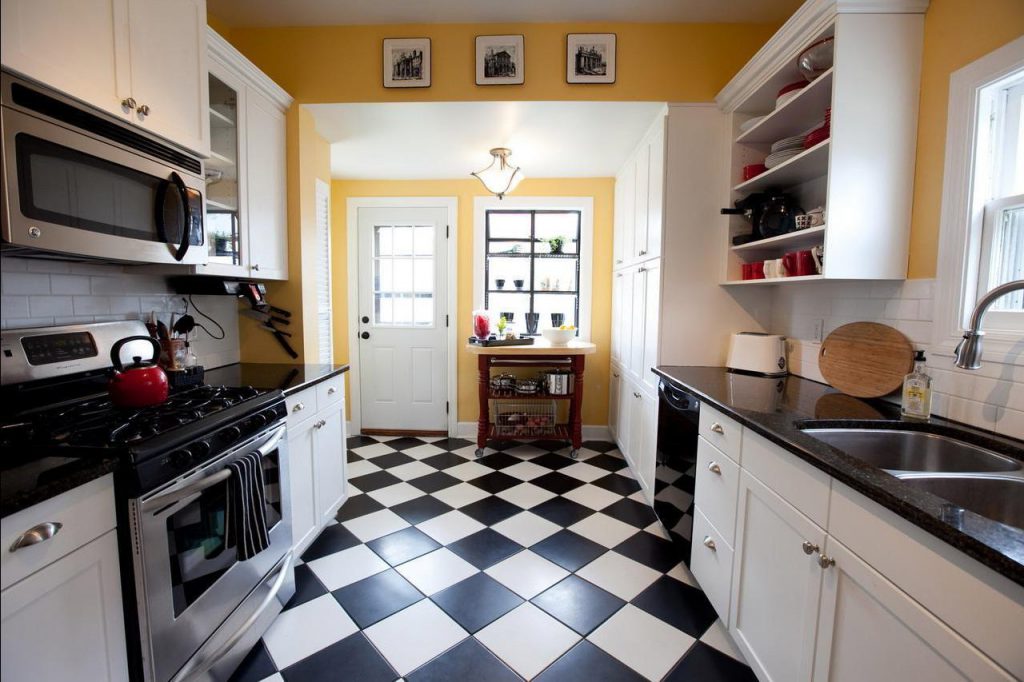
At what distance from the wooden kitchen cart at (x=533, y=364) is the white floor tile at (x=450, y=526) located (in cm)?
95

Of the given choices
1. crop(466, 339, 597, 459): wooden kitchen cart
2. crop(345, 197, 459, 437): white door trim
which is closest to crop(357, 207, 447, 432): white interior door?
crop(345, 197, 459, 437): white door trim

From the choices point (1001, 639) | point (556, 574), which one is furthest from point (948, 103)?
point (556, 574)

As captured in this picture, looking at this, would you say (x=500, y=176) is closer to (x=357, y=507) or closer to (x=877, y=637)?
(x=357, y=507)

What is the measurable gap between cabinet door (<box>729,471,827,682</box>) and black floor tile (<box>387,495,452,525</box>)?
154 centimetres

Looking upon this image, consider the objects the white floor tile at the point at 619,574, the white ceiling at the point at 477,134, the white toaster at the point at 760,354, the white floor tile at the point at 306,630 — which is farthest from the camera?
the white ceiling at the point at 477,134

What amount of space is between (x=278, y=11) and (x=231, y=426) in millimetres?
2177

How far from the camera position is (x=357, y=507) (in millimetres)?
2477

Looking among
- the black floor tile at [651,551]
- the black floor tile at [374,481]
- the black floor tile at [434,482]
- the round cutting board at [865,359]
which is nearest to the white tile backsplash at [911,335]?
the round cutting board at [865,359]

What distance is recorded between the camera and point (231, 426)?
1.34 m

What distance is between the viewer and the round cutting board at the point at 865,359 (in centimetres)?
154

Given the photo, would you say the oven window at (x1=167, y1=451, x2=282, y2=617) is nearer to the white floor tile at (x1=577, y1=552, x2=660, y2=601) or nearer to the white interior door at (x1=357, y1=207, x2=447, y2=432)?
the white floor tile at (x1=577, y1=552, x2=660, y2=601)

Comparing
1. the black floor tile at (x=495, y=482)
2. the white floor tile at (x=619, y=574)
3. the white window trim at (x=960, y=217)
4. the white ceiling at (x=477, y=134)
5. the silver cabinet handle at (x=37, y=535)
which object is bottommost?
the white floor tile at (x=619, y=574)

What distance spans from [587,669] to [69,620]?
4.60 feet

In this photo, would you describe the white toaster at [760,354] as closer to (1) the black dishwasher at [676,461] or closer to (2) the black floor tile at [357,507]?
(1) the black dishwasher at [676,461]
